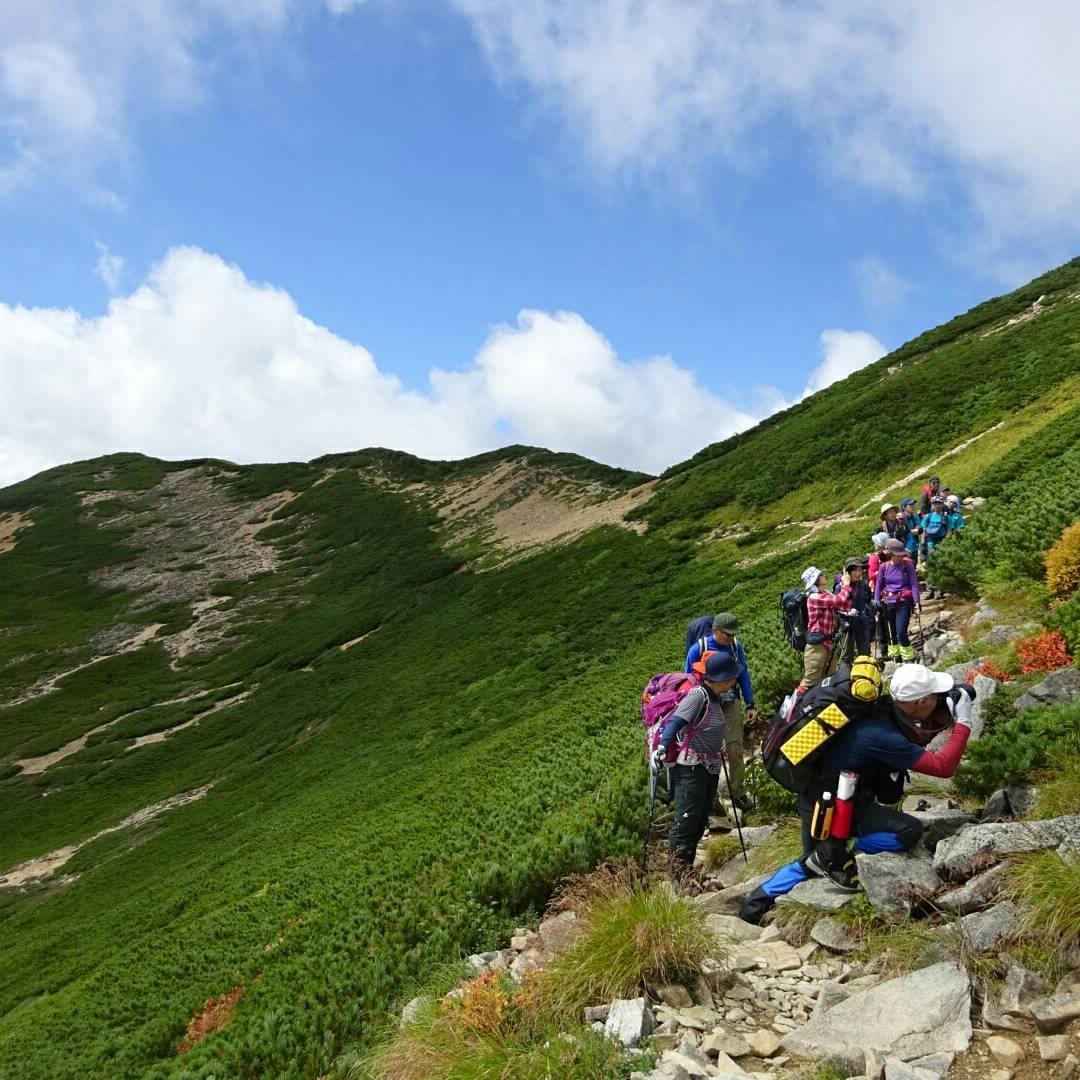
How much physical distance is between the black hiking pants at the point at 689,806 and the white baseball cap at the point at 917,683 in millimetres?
2890

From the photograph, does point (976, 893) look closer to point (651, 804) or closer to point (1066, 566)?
point (651, 804)

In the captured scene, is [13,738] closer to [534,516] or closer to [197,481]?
[534,516]

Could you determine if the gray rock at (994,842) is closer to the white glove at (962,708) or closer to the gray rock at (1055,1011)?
the white glove at (962,708)

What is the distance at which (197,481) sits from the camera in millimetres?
129125

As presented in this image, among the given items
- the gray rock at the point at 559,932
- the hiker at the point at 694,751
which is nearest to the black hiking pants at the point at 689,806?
the hiker at the point at 694,751

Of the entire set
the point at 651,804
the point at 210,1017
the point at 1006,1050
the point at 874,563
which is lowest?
the point at 210,1017

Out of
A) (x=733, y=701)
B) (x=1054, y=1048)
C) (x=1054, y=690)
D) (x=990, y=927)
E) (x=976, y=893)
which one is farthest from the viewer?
(x=733, y=701)

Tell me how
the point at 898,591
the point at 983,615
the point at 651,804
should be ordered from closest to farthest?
the point at 651,804 < the point at 983,615 < the point at 898,591

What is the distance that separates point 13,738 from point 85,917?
1455 inches

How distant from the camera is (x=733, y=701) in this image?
1077cm

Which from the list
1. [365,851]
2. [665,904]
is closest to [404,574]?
[365,851]

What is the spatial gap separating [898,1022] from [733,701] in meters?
5.61

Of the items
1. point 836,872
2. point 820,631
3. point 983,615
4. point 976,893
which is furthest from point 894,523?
point 976,893

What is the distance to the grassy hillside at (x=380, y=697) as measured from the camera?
12.9m
